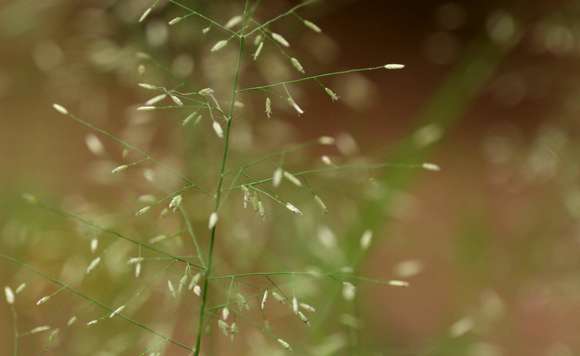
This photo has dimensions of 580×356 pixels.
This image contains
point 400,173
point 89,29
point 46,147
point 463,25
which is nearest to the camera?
point 400,173

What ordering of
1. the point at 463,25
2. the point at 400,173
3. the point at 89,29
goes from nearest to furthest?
1. the point at 400,173
2. the point at 89,29
3. the point at 463,25

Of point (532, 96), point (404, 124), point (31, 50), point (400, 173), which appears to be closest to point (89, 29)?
point (31, 50)

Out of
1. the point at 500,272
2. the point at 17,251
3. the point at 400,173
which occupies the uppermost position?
the point at 400,173

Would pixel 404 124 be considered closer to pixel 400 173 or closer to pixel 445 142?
pixel 445 142

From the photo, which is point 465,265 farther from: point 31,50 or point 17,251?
point 31,50

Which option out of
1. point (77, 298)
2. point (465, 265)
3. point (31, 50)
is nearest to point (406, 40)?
point (465, 265)

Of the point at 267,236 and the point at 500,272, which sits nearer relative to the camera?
the point at 267,236

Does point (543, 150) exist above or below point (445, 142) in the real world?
above
